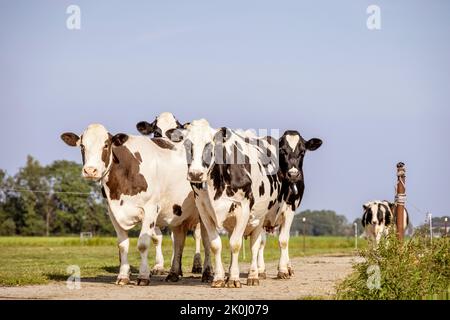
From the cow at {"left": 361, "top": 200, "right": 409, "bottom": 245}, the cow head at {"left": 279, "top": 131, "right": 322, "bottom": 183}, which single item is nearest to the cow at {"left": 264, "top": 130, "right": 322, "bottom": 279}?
the cow head at {"left": 279, "top": 131, "right": 322, "bottom": 183}

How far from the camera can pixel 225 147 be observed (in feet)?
58.1

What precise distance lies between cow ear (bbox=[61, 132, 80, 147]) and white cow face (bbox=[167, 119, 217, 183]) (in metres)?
2.72

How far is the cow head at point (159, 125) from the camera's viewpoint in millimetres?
22219

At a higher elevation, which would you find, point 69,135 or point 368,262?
point 69,135

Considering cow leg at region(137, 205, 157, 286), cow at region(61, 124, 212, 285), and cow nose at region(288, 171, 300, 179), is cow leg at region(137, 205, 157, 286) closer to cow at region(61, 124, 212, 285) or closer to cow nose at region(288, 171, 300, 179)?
cow at region(61, 124, 212, 285)

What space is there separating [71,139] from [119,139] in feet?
3.52

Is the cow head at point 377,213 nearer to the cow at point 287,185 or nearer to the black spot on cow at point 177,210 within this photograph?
the cow at point 287,185

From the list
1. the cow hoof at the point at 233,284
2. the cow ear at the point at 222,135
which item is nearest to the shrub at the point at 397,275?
the cow hoof at the point at 233,284

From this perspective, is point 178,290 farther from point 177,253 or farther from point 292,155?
point 292,155

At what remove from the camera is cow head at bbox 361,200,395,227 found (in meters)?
33.0

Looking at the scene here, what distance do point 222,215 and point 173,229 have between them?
2.93m

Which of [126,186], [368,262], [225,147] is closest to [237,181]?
[225,147]

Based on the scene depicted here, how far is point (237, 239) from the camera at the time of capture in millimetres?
17500
